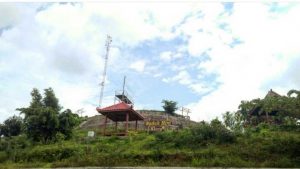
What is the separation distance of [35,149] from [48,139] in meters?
2.92

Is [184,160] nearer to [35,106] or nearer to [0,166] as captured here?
[0,166]

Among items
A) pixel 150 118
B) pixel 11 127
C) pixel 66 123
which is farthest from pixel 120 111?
pixel 11 127

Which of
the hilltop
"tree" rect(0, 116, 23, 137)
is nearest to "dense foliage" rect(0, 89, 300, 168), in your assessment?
"tree" rect(0, 116, 23, 137)

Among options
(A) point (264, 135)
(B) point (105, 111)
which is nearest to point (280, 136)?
(A) point (264, 135)

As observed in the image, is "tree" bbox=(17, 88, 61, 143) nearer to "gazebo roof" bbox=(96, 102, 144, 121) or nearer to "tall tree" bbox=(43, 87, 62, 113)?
"tall tree" bbox=(43, 87, 62, 113)

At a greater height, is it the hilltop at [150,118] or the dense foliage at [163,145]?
the hilltop at [150,118]

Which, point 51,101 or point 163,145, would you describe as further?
point 51,101

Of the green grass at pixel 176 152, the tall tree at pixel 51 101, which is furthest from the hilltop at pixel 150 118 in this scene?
the green grass at pixel 176 152

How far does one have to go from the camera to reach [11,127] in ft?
106

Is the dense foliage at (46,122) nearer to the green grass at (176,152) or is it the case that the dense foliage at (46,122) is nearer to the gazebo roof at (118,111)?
the green grass at (176,152)

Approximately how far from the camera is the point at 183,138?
19984 millimetres

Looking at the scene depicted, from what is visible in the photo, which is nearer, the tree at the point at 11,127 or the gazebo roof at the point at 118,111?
the gazebo roof at the point at 118,111

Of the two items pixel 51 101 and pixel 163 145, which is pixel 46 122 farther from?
pixel 163 145

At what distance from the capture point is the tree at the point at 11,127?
32.0 metres
